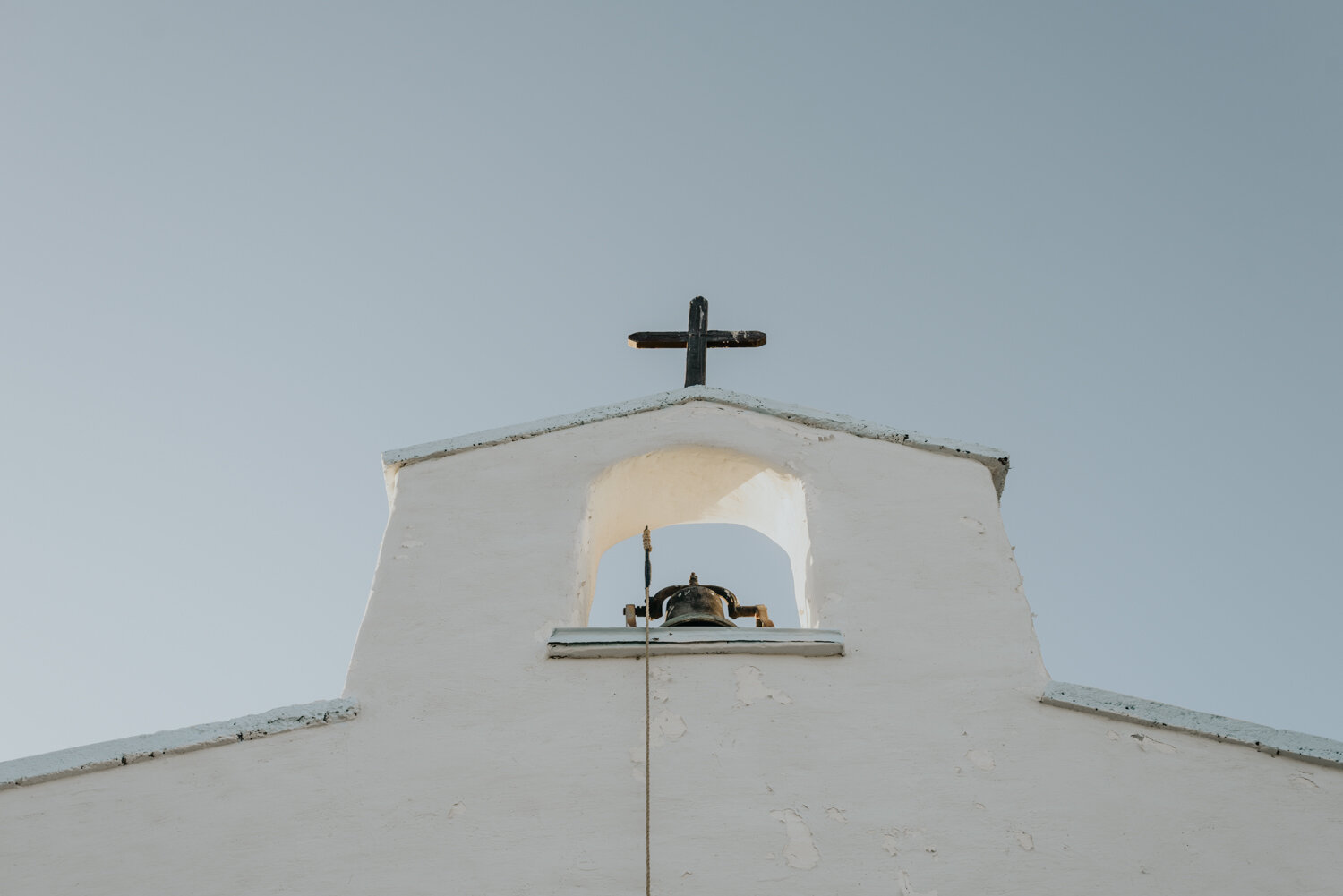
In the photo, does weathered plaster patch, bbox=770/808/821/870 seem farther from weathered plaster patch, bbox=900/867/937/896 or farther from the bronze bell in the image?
the bronze bell

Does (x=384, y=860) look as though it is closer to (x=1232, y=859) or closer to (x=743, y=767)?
(x=743, y=767)

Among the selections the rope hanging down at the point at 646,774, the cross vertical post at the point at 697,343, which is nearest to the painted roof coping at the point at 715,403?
the cross vertical post at the point at 697,343

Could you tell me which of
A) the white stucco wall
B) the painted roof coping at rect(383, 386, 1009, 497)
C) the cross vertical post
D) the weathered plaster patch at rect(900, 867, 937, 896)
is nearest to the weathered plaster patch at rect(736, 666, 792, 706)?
the white stucco wall

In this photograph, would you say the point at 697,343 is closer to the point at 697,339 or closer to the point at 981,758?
the point at 697,339

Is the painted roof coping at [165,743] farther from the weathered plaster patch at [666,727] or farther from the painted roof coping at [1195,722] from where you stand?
the painted roof coping at [1195,722]

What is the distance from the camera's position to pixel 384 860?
12.0ft

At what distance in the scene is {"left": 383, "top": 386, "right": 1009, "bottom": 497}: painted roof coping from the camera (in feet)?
18.6

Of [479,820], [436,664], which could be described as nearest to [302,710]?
[436,664]

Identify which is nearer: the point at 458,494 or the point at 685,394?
the point at 458,494

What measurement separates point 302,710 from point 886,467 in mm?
2684

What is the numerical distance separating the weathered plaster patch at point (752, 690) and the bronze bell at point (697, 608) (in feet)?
2.21

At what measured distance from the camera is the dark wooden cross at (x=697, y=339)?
22.1ft

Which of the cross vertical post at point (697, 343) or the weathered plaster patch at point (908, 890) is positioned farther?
the cross vertical post at point (697, 343)

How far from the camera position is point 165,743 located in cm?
407
